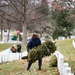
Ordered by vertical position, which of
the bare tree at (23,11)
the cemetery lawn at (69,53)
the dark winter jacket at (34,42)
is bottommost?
the cemetery lawn at (69,53)

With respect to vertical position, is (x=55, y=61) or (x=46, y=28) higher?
(x=46, y=28)

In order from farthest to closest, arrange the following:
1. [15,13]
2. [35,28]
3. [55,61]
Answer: [35,28] → [15,13] → [55,61]

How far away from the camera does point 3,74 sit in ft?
37.9

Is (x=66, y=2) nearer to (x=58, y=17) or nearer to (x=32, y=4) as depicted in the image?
(x=32, y=4)

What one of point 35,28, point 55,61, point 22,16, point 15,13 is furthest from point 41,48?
point 35,28

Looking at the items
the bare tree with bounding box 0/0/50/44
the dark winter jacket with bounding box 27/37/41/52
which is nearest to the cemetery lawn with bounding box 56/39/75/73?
the dark winter jacket with bounding box 27/37/41/52

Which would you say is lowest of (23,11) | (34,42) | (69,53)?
(69,53)

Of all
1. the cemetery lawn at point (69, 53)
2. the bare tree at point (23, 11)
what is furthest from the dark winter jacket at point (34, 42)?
the bare tree at point (23, 11)

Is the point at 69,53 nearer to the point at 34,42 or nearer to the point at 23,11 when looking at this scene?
the point at 34,42

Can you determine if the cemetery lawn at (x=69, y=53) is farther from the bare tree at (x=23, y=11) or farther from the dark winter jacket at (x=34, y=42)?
the bare tree at (x=23, y=11)

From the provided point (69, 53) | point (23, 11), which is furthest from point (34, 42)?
point (23, 11)

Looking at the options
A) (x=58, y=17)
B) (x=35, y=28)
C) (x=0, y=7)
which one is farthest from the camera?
(x=35, y=28)

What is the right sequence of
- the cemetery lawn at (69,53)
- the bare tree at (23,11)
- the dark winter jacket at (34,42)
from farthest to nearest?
the bare tree at (23,11), the cemetery lawn at (69,53), the dark winter jacket at (34,42)

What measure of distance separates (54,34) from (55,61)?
44.4m
